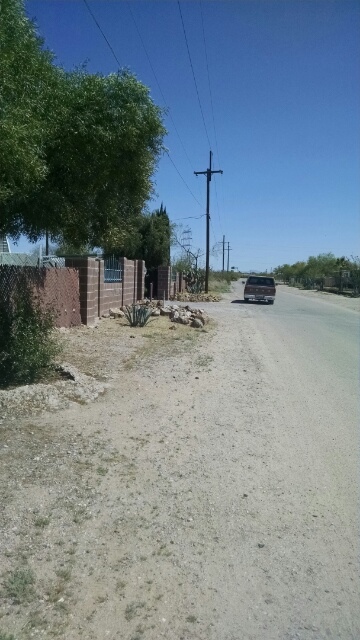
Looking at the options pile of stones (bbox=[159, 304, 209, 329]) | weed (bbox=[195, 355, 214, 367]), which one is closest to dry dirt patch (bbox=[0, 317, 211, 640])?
weed (bbox=[195, 355, 214, 367])

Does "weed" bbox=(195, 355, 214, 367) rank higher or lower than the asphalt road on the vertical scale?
higher

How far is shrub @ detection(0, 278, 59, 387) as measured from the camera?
810 cm

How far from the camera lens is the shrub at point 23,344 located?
8102 mm

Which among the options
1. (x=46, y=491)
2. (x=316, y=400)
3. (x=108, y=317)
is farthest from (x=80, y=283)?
(x=46, y=491)

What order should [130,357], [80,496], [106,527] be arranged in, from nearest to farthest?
[106,527], [80,496], [130,357]

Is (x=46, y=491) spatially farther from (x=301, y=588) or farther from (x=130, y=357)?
(x=130, y=357)

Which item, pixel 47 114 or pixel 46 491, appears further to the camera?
pixel 47 114

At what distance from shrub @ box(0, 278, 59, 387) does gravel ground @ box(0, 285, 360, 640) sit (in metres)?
0.86

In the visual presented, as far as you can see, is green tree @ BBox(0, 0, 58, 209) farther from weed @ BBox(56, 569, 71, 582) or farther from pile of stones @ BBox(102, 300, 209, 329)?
pile of stones @ BBox(102, 300, 209, 329)

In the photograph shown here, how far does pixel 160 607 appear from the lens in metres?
3.61

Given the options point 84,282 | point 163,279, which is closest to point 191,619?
point 84,282

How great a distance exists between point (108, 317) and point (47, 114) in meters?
11.3

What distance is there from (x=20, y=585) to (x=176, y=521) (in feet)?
4.60

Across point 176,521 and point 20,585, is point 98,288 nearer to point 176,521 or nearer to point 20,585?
point 176,521
